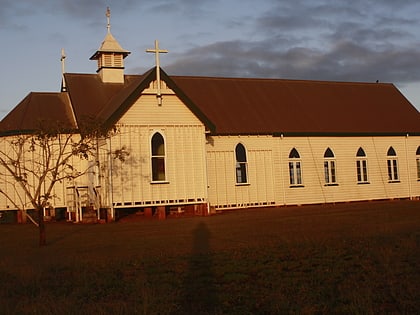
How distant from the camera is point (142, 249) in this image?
18.0 metres

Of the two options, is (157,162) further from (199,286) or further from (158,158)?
(199,286)

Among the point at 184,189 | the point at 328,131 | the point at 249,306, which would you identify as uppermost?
the point at 328,131

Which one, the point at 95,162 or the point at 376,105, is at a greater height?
the point at 376,105

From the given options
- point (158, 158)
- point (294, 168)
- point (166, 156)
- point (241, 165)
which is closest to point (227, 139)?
point (241, 165)

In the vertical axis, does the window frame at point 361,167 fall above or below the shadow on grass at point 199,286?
above

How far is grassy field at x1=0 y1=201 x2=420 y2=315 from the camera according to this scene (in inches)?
407

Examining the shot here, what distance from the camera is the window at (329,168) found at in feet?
122

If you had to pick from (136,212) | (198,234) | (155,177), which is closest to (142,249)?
(198,234)

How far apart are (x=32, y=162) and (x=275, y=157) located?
12.9 m

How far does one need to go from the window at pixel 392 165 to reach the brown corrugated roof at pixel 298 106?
51.8 inches

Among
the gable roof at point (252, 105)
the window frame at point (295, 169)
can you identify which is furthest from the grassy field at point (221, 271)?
the window frame at point (295, 169)

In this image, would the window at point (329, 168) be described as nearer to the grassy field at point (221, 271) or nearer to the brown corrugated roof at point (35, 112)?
the grassy field at point (221, 271)

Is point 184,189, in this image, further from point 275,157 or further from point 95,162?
point 275,157

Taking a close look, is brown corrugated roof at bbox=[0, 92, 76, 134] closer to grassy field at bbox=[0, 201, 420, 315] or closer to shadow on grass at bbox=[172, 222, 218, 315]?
grassy field at bbox=[0, 201, 420, 315]
